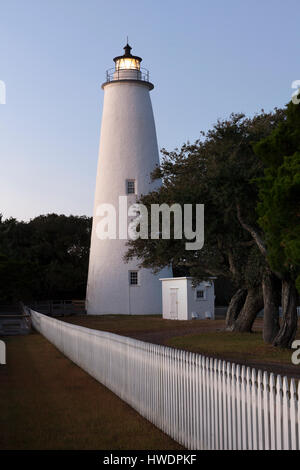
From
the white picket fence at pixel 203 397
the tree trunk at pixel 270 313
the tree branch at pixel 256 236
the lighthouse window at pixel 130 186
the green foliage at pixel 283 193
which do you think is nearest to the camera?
the white picket fence at pixel 203 397

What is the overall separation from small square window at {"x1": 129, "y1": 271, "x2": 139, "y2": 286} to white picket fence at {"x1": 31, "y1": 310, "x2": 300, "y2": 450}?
2953 centimetres

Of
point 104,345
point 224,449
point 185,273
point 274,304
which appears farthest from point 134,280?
point 224,449

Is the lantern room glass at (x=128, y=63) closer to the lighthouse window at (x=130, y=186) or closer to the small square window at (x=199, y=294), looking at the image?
the lighthouse window at (x=130, y=186)

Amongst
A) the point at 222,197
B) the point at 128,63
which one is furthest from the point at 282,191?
the point at 128,63

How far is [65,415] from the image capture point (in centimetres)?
952

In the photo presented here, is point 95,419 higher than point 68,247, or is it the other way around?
point 68,247

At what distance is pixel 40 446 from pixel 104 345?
5.09 meters

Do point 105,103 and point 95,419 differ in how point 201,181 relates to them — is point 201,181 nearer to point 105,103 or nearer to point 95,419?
point 95,419

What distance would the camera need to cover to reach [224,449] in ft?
21.3

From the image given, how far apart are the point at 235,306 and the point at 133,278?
1506 centimetres

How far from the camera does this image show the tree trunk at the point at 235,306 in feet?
89.5

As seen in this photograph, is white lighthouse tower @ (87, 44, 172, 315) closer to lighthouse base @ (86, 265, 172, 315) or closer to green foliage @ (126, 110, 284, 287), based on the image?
Result: lighthouse base @ (86, 265, 172, 315)

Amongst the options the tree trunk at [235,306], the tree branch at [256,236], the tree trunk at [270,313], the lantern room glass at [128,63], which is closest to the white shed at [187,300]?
the tree trunk at [235,306]

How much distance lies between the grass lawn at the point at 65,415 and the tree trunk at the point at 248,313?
11888 millimetres
